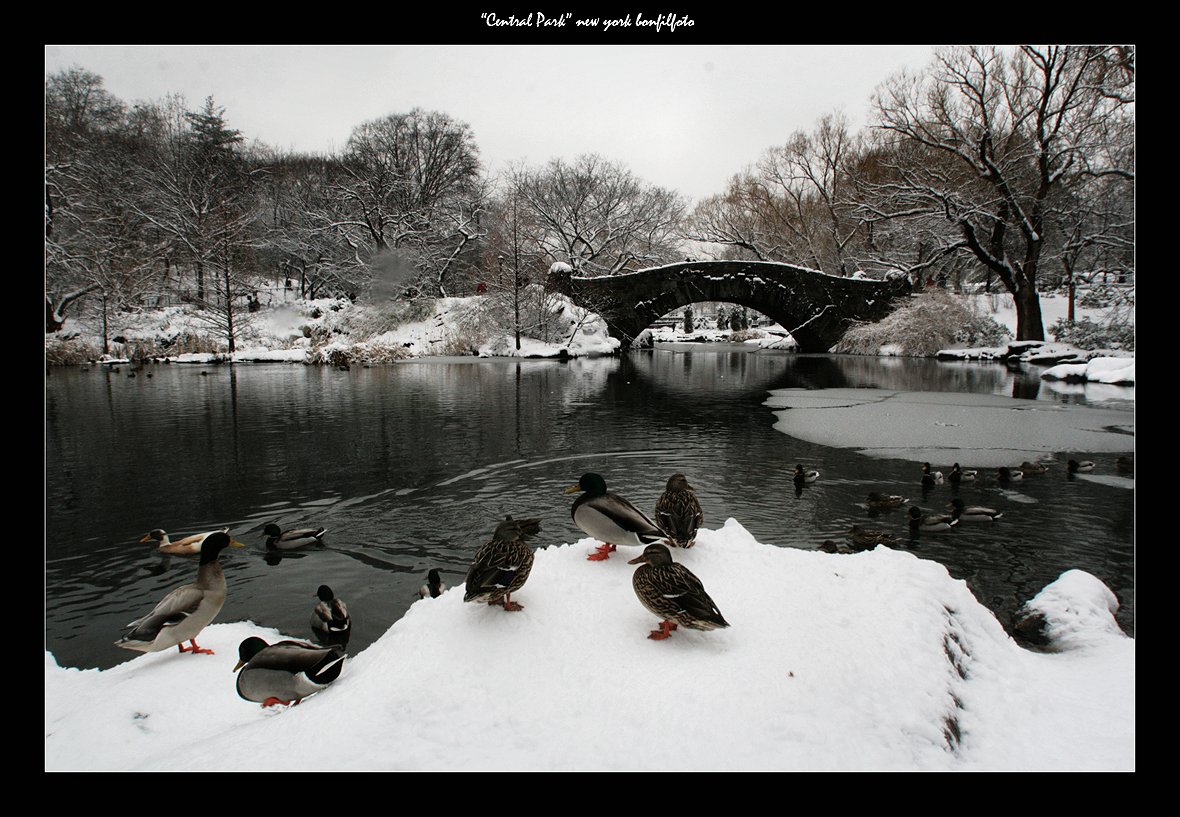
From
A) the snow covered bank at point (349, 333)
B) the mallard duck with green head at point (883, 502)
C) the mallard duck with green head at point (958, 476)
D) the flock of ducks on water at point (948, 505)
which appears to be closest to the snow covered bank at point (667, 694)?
the flock of ducks on water at point (948, 505)

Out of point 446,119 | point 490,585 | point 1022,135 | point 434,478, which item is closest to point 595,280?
point 446,119

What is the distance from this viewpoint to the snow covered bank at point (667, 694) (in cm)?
229

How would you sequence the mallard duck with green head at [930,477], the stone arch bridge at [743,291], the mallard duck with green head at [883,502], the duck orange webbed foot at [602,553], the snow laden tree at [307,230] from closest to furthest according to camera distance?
the duck orange webbed foot at [602,553] < the mallard duck with green head at [883,502] < the mallard duck with green head at [930,477] < the stone arch bridge at [743,291] < the snow laden tree at [307,230]

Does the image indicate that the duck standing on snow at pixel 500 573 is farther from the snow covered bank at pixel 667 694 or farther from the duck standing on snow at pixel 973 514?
the duck standing on snow at pixel 973 514

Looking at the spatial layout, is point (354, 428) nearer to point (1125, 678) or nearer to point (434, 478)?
point (434, 478)

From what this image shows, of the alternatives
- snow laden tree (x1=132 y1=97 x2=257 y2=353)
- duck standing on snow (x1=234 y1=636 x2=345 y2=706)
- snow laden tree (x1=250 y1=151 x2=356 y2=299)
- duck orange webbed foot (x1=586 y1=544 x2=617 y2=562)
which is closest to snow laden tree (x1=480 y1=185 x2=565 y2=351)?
snow laden tree (x1=250 y1=151 x2=356 y2=299)

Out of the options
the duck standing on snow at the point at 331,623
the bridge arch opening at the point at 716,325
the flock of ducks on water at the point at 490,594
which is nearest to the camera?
the flock of ducks on water at the point at 490,594

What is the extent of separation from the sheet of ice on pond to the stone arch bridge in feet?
67.1

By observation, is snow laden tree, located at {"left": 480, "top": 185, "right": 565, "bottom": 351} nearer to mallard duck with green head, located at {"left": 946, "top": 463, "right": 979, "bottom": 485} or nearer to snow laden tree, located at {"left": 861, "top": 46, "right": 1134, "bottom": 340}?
snow laden tree, located at {"left": 861, "top": 46, "right": 1134, "bottom": 340}

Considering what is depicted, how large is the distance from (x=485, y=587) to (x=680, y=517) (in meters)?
1.75

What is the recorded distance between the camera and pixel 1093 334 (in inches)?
1028

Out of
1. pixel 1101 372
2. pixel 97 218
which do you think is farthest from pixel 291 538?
pixel 97 218

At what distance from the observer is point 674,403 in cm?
1675
